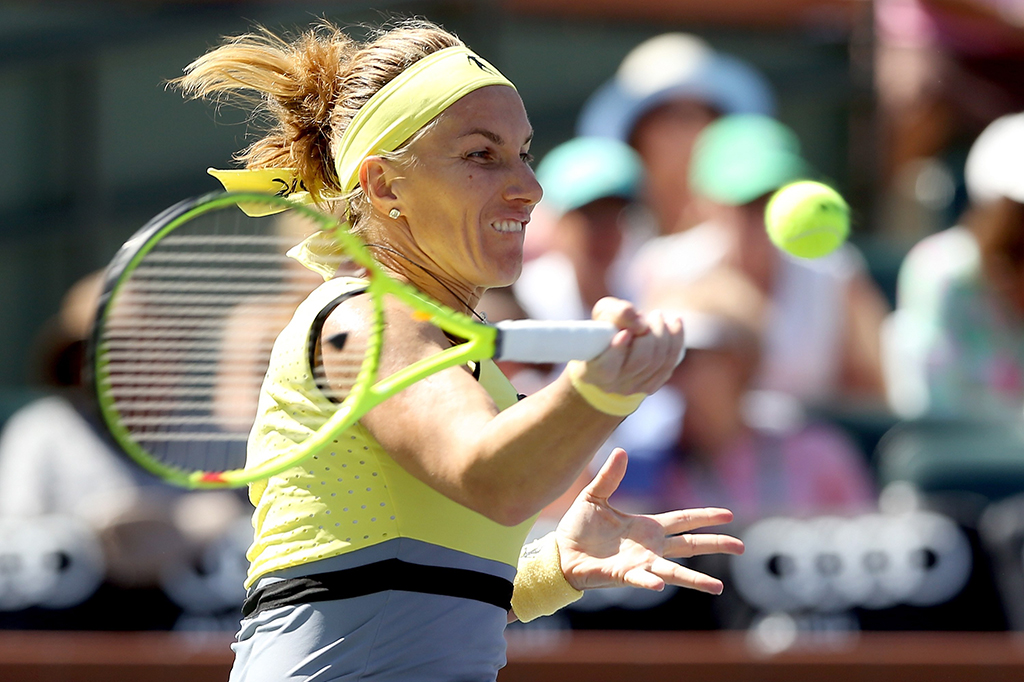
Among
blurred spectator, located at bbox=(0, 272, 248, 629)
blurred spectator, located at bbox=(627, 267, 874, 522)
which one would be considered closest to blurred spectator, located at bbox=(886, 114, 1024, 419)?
blurred spectator, located at bbox=(627, 267, 874, 522)

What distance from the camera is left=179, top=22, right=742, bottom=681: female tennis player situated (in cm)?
187

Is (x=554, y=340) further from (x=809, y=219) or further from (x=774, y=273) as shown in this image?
(x=774, y=273)

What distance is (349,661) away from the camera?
2.08 meters

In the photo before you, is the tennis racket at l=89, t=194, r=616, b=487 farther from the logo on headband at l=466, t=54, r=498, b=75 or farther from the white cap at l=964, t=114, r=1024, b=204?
the white cap at l=964, t=114, r=1024, b=204

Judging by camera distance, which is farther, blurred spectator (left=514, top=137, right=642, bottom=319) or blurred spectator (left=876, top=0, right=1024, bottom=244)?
blurred spectator (left=876, top=0, right=1024, bottom=244)

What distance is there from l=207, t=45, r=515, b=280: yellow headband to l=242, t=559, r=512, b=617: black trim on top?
1.66 ft

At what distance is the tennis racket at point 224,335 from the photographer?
6.25ft

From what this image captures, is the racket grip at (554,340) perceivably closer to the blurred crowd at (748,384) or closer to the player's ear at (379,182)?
the player's ear at (379,182)

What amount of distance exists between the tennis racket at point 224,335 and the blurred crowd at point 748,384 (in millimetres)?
2320

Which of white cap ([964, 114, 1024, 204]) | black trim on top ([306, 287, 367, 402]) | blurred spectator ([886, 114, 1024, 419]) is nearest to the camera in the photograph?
black trim on top ([306, 287, 367, 402])

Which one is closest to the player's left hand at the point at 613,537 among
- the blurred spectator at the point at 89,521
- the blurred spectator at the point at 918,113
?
the blurred spectator at the point at 89,521


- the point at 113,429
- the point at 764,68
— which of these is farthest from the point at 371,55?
the point at 764,68

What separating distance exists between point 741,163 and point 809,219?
9.85 feet

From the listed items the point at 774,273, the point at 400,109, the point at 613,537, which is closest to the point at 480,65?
the point at 400,109
